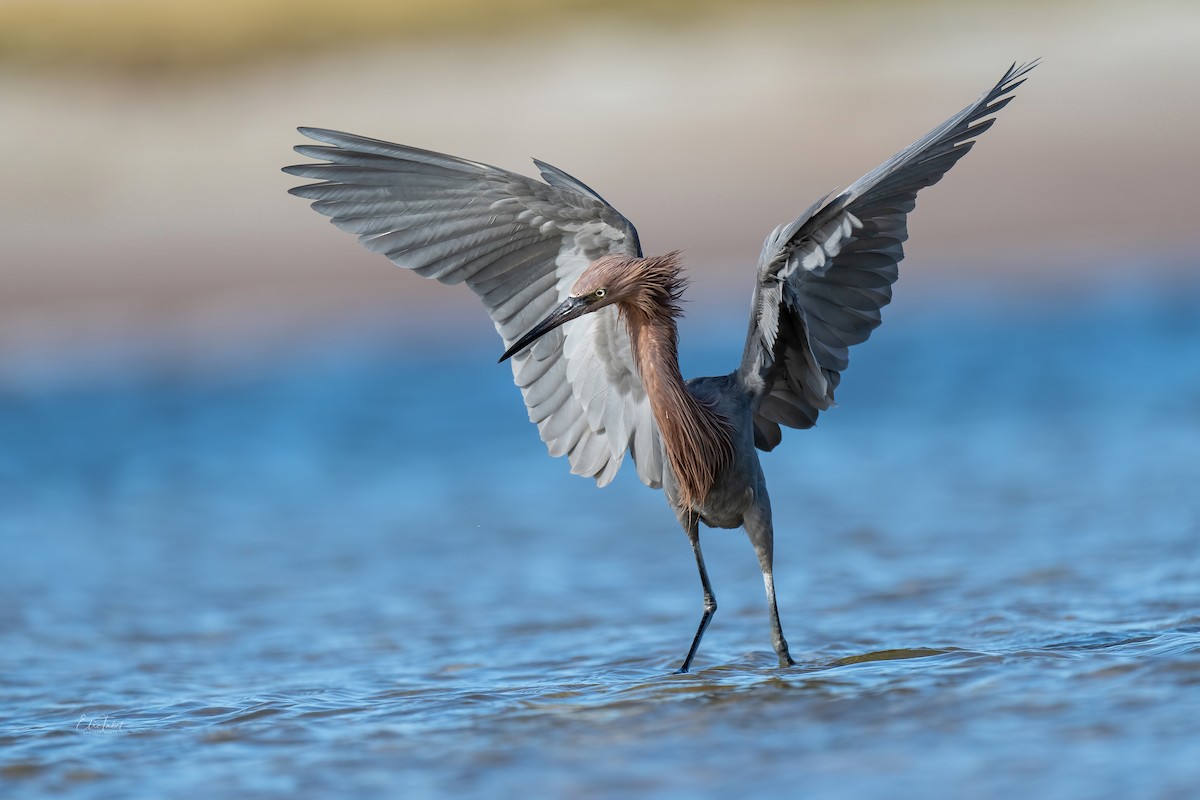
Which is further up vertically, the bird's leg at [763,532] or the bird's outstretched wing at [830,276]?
the bird's outstretched wing at [830,276]

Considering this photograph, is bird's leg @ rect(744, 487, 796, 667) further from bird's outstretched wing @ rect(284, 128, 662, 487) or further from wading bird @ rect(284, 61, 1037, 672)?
bird's outstretched wing @ rect(284, 128, 662, 487)

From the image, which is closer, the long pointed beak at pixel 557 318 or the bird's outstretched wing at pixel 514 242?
the long pointed beak at pixel 557 318

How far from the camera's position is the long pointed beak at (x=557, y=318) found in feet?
16.7

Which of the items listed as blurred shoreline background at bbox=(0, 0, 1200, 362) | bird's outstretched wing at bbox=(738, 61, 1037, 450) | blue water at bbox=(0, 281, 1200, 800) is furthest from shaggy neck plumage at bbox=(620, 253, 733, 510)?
blurred shoreline background at bbox=(0, 0, 1200, 362)

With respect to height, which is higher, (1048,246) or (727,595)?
(1048,246)

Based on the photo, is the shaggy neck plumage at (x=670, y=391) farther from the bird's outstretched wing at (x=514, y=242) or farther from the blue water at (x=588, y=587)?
the blue water at (x=588, y=587)

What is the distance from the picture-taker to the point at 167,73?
2475 centimetres

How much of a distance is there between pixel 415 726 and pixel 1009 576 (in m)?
3.01

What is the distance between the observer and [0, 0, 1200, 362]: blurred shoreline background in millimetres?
16906

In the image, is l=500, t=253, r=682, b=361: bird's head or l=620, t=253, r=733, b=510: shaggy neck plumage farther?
l=620, t=253, r=733, b=510: shaggy neck plumage

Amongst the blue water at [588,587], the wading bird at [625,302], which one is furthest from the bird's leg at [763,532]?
the blue water at [588,587]

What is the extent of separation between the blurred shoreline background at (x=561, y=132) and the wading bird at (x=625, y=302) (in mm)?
9586

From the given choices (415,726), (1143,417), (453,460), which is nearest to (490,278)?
(415,726)

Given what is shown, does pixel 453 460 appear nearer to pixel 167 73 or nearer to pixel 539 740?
pixel 539 740
